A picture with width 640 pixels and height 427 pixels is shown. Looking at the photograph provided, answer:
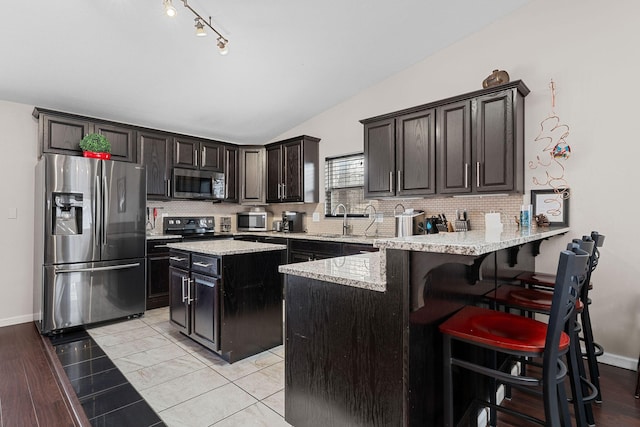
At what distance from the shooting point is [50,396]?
2.14m

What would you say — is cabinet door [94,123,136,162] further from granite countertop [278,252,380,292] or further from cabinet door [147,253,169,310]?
granite countertop [278,252,380,292]

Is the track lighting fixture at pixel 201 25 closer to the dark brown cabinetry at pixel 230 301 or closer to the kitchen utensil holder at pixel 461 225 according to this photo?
the dark brown cabinetry at pixel 230 301

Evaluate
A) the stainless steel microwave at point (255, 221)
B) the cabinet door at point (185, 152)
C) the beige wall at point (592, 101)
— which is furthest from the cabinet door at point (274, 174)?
the beige wall at point (592, 101)

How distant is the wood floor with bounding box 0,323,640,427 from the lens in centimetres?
189

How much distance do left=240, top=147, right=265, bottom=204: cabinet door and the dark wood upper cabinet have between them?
3.3 inches

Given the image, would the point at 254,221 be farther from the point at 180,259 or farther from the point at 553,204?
A: the point at 553,204

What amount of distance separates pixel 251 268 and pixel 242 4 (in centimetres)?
214

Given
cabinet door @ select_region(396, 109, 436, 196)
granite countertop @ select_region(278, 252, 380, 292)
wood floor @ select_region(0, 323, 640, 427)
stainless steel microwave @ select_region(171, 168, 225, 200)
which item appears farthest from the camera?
stainless steel microwave @ select_region(171, 168, 225, 200)

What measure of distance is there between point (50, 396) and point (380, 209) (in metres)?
3.48

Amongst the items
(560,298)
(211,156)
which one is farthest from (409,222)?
(211,156)

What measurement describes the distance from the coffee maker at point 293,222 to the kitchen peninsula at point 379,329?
322 centimetres

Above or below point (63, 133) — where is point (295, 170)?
below

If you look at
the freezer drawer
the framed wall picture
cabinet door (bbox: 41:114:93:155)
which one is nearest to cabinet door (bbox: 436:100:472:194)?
the framed wall picture

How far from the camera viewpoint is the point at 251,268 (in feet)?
9.09
